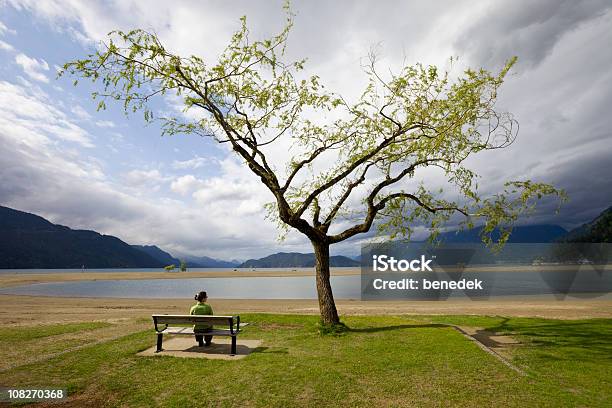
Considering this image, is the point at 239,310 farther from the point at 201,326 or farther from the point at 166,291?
the point at 166,291

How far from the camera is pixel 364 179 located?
14.6 meters

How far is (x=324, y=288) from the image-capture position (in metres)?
14.1

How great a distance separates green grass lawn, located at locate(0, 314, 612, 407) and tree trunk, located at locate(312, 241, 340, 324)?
4.89ft

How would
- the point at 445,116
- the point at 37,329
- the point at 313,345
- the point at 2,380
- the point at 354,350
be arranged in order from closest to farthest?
the point at 2,380
the point at 354,350
the point at 313,345
the point at 445,116
the point at 37,329

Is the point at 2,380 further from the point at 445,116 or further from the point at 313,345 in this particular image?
the point at 445,116

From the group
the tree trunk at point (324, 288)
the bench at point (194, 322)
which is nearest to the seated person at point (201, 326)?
the bench at point (194, 322)

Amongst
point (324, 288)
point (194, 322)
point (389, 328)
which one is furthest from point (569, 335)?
point (194, 322)

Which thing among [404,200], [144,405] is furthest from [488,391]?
[404,200]

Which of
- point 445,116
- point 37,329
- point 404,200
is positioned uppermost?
point 445,116

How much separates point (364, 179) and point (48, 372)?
11.4 m

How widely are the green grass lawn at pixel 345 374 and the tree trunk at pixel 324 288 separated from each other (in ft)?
4.89

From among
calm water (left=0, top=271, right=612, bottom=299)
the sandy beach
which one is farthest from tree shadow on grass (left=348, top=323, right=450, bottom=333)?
calm water (left=0, top=271, right=612, bottom=299)

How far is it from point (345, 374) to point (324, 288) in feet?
18.9

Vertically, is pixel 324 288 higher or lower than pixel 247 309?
higher
